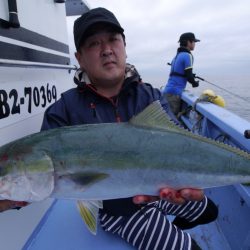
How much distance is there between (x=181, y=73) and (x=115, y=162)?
7195 millimetres

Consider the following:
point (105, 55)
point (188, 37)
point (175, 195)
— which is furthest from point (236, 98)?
point (175, 195)

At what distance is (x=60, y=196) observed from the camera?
1.71m

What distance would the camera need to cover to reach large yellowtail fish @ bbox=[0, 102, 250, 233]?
1651mm

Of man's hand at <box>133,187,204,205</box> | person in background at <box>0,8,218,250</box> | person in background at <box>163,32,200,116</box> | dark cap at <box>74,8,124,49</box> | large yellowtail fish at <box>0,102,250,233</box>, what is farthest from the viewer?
person in background at <box>163,32,200,116</box>

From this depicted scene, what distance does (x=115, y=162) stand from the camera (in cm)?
171

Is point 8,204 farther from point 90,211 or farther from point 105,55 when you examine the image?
point 105,55

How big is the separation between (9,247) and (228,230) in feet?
6.74

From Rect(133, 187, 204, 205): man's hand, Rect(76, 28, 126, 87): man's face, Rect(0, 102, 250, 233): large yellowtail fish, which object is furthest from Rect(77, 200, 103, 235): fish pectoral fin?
Rect(76, 28, 126, 87): man's face

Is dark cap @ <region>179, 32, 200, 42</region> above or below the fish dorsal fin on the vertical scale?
above

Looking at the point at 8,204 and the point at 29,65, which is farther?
the point at 29,65

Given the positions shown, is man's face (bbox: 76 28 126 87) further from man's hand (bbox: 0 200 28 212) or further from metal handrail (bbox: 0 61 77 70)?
man's hand (bbox: 0 200 28 212)

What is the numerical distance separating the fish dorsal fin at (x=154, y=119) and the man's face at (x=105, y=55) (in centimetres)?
77

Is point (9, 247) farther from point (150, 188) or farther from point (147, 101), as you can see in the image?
point (147, 101)

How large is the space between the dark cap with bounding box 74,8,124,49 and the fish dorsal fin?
908 millimetres
